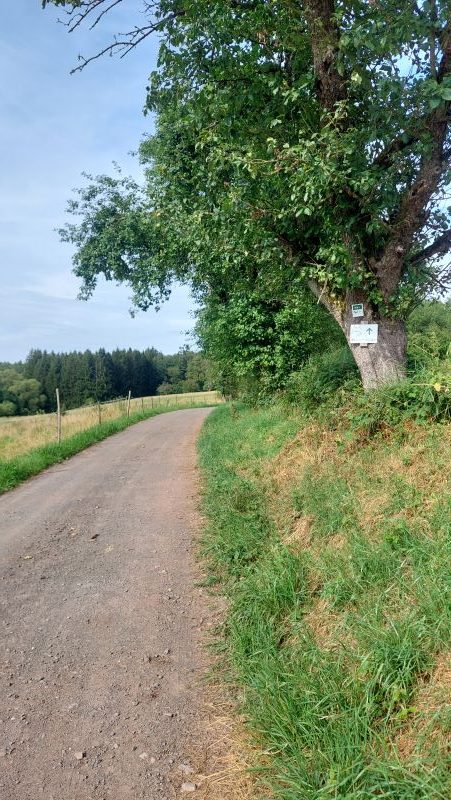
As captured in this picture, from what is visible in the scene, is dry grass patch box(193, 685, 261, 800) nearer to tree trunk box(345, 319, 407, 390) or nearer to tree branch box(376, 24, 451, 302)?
tree trunk box(345, 319, 407, 390)

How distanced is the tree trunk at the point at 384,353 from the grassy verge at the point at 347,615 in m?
0.89

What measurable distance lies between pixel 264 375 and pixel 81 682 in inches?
383

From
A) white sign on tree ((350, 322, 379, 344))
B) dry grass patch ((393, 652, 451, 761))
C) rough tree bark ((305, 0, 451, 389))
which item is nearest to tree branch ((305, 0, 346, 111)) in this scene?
rough tree bark ((305, 0, 451, 389))

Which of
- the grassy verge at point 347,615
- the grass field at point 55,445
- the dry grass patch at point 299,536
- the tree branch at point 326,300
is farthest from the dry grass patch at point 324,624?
the grass field at point 55,445

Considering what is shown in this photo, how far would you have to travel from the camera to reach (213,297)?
1594 cm

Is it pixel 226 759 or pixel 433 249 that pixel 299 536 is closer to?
pixel 226 759

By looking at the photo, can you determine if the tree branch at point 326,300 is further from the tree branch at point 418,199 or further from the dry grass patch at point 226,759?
the dry grass patch at point 226,759

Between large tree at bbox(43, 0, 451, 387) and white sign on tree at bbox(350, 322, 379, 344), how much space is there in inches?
3.8

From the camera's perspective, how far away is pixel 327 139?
518 centimetres

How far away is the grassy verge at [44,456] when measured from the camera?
388 inches

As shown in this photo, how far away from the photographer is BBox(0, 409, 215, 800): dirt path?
2582mm

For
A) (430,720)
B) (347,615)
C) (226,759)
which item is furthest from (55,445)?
(430,720)

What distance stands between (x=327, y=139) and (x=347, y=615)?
Answer: 463cm

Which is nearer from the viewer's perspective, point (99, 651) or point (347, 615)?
point (347, 615)
